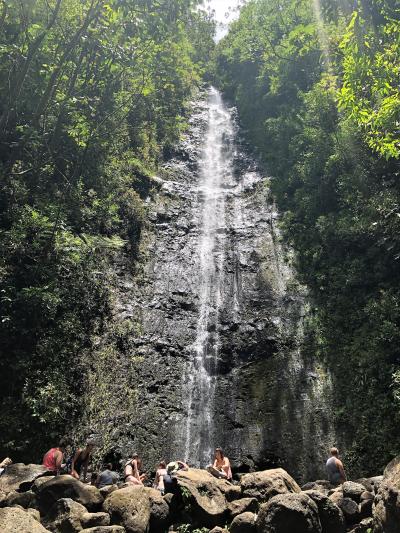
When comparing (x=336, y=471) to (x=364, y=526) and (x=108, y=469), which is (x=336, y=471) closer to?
(x=364, y=526)

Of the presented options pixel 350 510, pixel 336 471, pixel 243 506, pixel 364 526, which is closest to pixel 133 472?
pixel 243 506

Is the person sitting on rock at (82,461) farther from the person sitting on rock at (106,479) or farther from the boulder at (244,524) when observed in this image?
A: the boulder at (244,524)

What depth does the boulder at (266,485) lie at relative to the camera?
29.5ft

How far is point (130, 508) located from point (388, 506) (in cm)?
440

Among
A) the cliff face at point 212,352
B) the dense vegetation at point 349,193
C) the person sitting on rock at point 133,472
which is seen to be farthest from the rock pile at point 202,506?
the dense vegetation at point 349,193

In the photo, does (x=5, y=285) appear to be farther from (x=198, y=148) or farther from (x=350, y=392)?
(x=198, y=148)

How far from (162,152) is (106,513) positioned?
2356cm

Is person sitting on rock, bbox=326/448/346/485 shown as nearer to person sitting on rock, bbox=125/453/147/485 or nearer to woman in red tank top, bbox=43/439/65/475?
person sitting on rock, bbox=125/453/147/485

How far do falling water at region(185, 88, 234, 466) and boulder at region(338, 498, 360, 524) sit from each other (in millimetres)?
5643

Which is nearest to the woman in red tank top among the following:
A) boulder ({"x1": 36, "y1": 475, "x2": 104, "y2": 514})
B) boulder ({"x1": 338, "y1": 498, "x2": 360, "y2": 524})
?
boulder ({"x1": 36, "y1": 475, "x2": 104, "y2": 514})

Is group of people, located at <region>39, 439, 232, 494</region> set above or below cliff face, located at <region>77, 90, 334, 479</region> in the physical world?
below

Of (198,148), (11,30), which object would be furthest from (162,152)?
(11,30)

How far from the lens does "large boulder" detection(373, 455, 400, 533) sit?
249 inches

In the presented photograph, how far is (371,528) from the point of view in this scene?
735cm
